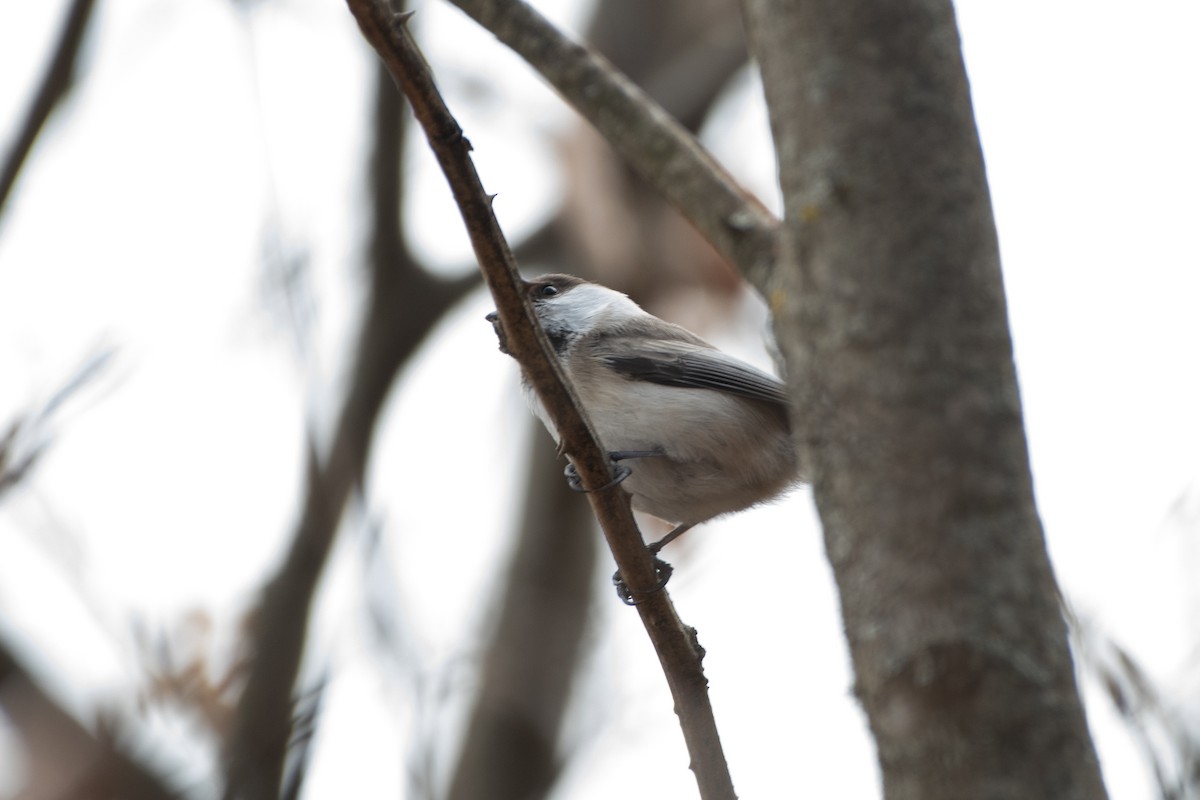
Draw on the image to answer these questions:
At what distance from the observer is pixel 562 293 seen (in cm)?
448

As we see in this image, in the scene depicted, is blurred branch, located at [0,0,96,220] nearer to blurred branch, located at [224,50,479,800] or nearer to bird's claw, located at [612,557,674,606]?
blurred branch, located at [224,50,479,800]

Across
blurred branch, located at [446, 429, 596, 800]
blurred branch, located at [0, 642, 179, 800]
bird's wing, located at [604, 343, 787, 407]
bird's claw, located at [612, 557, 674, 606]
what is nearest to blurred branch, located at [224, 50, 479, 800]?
blurred branch, located at [0, 642, 179, 800]

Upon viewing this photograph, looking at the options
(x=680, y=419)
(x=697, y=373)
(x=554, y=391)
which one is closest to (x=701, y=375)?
(x=697, y=373)

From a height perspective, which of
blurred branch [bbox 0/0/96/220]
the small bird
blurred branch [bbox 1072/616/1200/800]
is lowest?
blurred branch [bbox 1072/616/1200/800]

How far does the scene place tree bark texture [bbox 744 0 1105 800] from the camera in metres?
1.17

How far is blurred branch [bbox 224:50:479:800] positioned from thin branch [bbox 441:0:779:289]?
0.87 meters

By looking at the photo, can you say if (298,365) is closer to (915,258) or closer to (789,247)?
(789,247)

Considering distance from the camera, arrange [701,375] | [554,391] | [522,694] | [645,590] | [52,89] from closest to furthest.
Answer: [554,391] < [645,590] < [52,89] < [701,375] < [522,694]

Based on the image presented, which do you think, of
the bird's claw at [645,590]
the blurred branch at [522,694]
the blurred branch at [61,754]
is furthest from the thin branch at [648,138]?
the blurred branch at [522,694]

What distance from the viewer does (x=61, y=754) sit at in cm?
305

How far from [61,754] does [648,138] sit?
7.55 ft

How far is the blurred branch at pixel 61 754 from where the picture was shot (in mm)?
2641

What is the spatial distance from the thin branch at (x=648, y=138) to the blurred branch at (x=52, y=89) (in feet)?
4.15

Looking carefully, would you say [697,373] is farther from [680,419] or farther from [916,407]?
[916,407]
